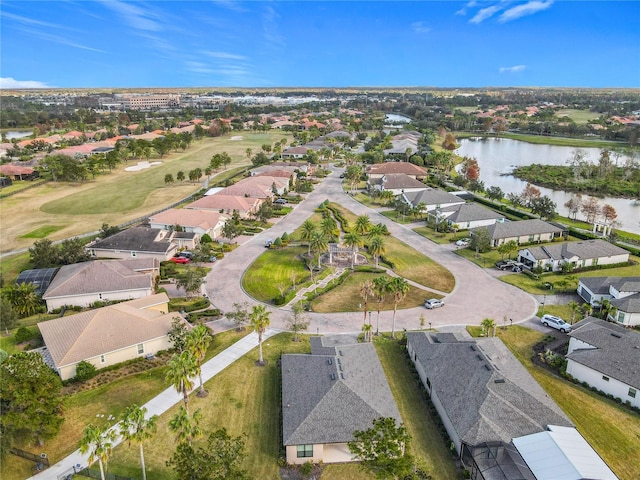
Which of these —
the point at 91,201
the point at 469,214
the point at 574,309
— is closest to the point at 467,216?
the point at 469,214

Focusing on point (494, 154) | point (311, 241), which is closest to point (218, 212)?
point (311, 241)

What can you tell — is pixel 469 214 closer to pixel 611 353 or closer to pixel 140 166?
pixel 611 353

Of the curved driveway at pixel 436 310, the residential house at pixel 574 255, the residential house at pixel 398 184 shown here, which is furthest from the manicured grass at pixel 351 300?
the residential house at pixel 398 184

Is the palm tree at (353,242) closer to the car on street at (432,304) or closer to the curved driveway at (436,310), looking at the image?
the curved driveway at (436,310)

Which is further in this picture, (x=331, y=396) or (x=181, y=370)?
(x=331, y=396)

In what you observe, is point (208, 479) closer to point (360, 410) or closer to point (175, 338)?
point (360, 410)

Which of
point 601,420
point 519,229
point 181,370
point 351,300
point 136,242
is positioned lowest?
point 601,420

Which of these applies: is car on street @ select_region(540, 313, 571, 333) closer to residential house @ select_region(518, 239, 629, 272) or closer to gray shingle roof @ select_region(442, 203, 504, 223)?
residential house @ select_region(518, 239, 629, 272)

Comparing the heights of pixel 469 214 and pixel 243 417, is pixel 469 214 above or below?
above
